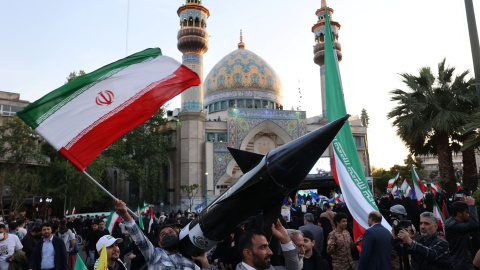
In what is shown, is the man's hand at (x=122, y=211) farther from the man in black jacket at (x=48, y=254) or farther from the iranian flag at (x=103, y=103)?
the man in black jacket at (x=48, y=254)

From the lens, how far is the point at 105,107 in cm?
441

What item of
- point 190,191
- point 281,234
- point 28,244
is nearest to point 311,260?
point 281,234

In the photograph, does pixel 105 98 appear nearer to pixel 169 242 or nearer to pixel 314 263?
pixel 169 242

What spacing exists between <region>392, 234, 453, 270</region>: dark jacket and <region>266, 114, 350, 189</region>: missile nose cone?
1.46 m

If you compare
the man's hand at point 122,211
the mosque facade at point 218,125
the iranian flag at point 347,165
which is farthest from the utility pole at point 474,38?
the mosque facade at point 218,125

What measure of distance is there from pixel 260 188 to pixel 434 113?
12870mm

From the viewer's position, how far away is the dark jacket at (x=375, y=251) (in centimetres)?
392

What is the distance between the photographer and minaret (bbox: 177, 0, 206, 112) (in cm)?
3167

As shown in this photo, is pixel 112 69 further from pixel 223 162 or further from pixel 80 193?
pixel 223 162

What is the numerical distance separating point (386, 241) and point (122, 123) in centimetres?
347

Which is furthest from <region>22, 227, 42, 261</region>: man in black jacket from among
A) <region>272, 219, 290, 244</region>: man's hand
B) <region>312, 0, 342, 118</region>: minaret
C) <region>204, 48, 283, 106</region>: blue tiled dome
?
<region>312, 0, 342, 118</region>: minaret

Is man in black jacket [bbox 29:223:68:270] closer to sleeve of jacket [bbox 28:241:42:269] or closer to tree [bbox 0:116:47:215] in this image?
sleeve of jacket [bbox 28:241:42:269]

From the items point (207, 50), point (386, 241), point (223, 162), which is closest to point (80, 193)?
point (223, 162)

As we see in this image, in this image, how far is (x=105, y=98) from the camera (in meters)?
4.47
